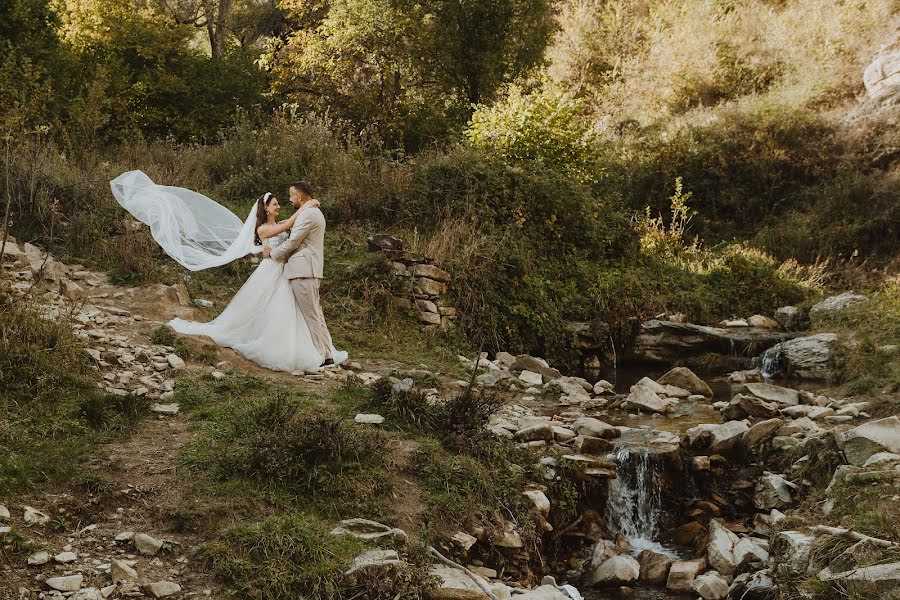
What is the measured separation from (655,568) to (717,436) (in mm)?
1865

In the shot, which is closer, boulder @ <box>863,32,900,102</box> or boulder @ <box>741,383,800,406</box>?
boulder @ <box>741,383,800,406</box>

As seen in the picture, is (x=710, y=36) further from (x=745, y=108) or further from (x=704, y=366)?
(x=704, y=366)

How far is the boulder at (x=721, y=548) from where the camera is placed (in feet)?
18.6

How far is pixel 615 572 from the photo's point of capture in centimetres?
570

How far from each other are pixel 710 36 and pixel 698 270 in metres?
9.14

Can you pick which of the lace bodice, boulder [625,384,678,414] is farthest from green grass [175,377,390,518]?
boulder [625,384,678,414]

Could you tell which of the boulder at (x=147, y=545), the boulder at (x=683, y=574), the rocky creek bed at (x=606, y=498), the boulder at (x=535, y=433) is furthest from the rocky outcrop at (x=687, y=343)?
the boulder at (x=147, y=545)

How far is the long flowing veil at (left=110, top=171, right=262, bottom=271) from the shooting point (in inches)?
360

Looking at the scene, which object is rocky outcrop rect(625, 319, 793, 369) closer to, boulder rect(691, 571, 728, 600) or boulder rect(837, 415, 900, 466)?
boulder rect(837, 415, 900, 466)

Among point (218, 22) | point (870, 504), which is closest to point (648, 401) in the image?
point (870, 504)

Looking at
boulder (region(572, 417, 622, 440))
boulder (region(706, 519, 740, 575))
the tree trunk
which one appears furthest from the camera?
the tree trunk

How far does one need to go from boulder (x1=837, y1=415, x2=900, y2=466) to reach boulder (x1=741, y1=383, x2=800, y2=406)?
2.24 m

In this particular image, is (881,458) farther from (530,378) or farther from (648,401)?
(530,378)

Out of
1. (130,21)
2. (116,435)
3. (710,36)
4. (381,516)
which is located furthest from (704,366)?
(130,21)
